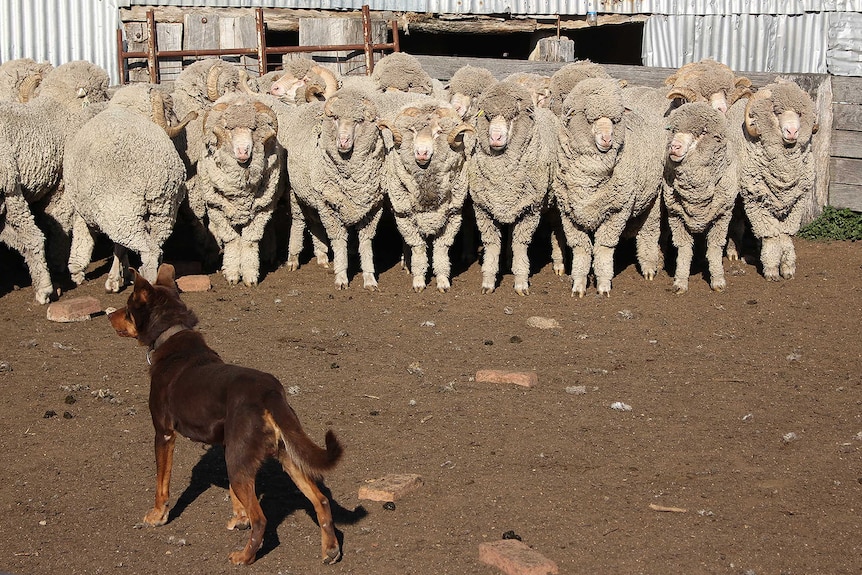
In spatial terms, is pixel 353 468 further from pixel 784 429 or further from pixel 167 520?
pixel 784 429

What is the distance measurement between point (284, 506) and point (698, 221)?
6.56 meters

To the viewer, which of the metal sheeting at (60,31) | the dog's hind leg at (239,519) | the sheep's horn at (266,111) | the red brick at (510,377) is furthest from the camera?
the metal sheeting at (60,31)

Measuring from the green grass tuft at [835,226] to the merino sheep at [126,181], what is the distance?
8140 millimetres

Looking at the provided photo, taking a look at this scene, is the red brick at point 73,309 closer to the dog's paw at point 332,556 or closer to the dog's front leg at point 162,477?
the dog's front leg at point 162,477

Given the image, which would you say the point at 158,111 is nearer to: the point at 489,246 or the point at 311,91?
the point at 311,91

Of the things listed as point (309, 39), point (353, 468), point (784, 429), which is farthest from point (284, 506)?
point (309, 39)

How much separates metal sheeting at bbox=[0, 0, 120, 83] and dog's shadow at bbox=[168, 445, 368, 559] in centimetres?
1196

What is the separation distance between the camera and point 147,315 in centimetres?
566

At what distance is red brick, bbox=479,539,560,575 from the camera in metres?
5.29

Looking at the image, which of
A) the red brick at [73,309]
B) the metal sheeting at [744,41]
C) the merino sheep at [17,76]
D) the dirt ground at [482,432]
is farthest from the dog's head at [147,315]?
the metal sheeting at [744,41]

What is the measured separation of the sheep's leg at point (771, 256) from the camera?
11789mm

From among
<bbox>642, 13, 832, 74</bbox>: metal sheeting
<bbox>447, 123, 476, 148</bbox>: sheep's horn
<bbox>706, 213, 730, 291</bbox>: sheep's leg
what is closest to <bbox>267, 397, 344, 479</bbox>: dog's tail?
<bbox>447, 123, 476, 148</bbox>: sheep's horn

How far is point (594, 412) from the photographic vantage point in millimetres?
7680

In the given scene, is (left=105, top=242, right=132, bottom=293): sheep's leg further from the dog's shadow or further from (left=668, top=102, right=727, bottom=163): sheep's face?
(left=668, top=102, right=727, bottom=163): sheep's face
